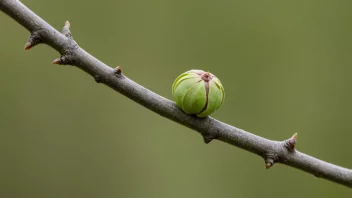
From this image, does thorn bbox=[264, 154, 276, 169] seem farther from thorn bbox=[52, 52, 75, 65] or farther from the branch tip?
thorn bbox=[52, 52, 75, 65]

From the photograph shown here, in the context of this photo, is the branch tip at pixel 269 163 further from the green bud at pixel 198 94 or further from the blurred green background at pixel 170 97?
the blurred green background at pixel 170 97

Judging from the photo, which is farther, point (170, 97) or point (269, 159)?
point (170, 97)

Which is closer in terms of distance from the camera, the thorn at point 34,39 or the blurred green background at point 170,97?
the thorn at point 34,39

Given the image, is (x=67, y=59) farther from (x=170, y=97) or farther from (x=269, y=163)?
(x=170, y=97)

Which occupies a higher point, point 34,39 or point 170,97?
point 170,97

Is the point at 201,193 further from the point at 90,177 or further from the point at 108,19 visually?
the point at 108,19

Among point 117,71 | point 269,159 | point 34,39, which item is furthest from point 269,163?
point 34,39

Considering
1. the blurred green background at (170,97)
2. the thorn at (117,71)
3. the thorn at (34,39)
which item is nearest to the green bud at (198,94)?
the thorn at (117,71)
